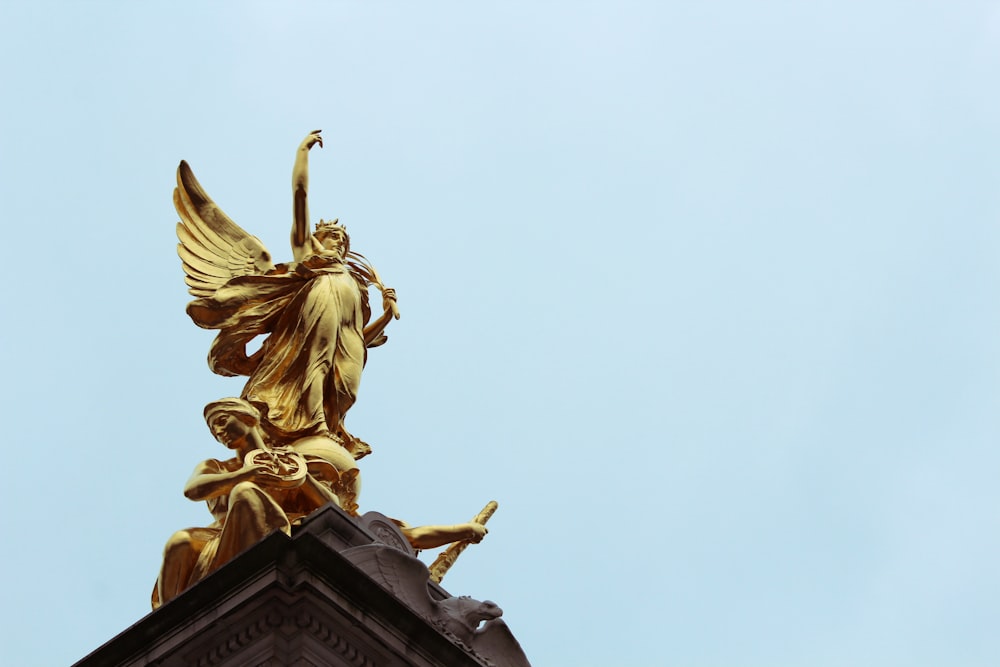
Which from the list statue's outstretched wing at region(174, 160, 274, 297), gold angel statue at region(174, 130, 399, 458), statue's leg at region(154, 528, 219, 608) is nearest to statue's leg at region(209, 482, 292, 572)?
statue's leg at region(154, 528, 219, 608)

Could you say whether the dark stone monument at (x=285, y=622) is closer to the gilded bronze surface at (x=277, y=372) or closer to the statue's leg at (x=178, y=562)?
the gilded bronze surface at (x=277, y=372)

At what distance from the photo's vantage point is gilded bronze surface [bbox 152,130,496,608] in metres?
18.9

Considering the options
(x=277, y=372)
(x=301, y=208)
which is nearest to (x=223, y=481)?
(x=277, y=372)

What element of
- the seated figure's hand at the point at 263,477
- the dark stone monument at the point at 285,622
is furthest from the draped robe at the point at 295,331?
the dark stone monument at the point at 285,622

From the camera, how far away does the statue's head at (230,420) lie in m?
20.0

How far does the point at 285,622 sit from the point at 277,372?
6.24 metres

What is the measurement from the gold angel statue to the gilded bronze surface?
2 cm

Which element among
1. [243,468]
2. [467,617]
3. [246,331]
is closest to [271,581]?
[467,617]

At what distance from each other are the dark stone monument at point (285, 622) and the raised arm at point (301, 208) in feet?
24.3

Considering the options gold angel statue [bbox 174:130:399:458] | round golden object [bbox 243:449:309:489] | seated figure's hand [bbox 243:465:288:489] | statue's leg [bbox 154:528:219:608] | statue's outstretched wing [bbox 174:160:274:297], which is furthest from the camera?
statue's outstretched wing [bbox 174:160:274:297]

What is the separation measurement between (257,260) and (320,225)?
4.03 ft

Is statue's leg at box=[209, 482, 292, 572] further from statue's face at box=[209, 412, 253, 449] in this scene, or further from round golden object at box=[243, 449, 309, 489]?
statue's face at box=[209, 412, 253, 449]

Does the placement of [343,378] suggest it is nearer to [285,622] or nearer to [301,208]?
[301,208]

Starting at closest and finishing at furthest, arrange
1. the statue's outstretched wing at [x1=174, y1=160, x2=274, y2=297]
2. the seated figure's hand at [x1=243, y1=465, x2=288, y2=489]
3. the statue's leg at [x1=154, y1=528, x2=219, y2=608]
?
the statue's leg at [x1=154, y1=528, x2=219, y2=608] → the seated figure's hand at [x1=243, y1=465, x2=288, y2=489] → the statue's outstretched wing at [x1=174, y1=160, x2=274, y2=297]
